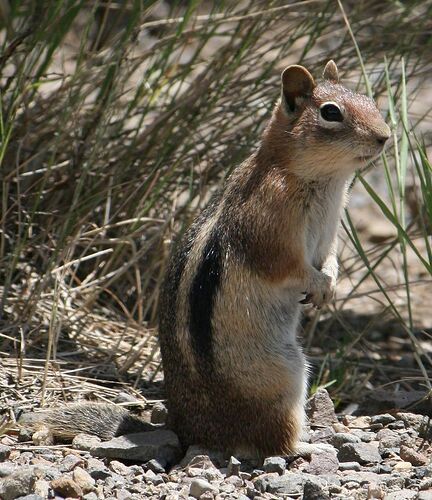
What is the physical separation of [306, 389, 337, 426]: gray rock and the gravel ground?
6 cm

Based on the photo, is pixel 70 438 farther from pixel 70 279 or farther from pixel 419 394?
pixel 419 394

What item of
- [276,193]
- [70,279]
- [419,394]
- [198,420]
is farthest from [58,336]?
[419,394]

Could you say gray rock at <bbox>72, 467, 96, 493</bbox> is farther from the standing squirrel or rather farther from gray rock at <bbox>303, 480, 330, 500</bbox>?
gray rock at <bbox>303, 480, 330, 500</bbox>

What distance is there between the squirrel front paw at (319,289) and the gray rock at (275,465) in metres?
0.86

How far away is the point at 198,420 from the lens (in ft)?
16.8

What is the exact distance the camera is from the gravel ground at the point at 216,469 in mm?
4387

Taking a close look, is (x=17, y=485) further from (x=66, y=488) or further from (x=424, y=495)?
(x=424, y=495)

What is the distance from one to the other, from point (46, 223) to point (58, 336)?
0.99m

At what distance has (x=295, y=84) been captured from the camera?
5266mm

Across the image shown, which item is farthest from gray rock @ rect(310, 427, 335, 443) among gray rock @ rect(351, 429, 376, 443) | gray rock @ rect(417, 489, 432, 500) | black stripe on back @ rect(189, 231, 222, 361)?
gray rock @ rect(417, 489, 432, 500)

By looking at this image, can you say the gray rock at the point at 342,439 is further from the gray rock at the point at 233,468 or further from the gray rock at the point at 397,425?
the gray rock at the point at 233,468

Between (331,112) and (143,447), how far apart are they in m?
1.91

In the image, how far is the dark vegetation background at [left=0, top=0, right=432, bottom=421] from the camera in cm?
616

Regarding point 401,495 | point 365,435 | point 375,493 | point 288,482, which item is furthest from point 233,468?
point 365,435
